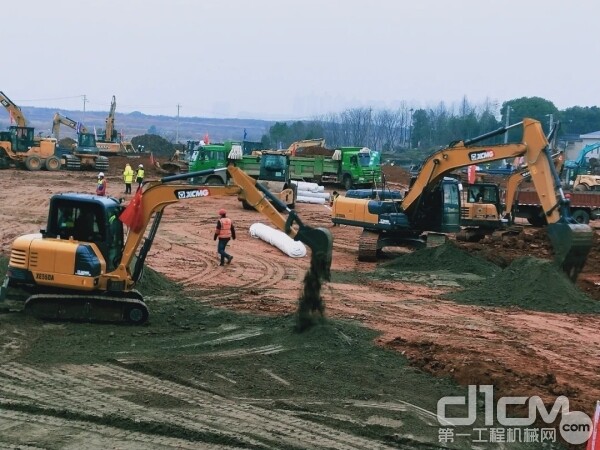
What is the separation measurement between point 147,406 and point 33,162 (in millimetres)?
43359

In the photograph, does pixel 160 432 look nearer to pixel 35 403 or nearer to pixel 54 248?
pixel 35 403

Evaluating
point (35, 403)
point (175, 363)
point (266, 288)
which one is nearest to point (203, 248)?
point (266, 288)

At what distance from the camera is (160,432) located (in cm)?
953

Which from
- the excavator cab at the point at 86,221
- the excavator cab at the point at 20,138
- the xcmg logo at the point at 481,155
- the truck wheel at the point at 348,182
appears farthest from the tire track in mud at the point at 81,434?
the excavator cab at the point at 20,138

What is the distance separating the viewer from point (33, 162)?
167ft

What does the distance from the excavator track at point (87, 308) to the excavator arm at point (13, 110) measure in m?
43.9

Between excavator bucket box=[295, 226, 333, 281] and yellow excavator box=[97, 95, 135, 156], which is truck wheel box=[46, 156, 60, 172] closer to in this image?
yellow excavator box=[97, 95, 135, 156]

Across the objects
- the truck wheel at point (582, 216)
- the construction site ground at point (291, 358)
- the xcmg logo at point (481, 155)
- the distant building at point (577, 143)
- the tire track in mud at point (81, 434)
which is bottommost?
the tire track in mud at point (81, 434)

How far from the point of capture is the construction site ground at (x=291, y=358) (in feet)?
31.9

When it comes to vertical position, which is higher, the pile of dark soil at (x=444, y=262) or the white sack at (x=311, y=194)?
the white sack at (x=311, y=194)

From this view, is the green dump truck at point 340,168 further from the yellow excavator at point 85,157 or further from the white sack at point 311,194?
the yellow excavator at point 85,157

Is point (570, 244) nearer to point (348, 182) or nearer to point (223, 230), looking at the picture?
point (223, 230)

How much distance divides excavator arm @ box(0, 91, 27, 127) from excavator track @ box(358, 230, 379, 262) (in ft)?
124
